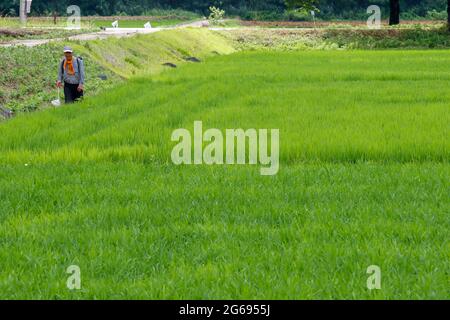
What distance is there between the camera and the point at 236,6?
258 feet

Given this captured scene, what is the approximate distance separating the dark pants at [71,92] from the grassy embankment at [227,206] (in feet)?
1.76

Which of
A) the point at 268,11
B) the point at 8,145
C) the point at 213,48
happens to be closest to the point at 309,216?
the point at 8,145

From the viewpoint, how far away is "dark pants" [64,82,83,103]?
53.3 feet

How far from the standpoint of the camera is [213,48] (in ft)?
129

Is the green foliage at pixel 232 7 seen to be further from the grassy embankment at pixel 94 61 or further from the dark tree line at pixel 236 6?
the grassy embankment at pixel 94 61

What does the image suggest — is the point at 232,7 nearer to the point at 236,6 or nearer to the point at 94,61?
the point at 236,6

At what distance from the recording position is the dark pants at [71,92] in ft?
53.3

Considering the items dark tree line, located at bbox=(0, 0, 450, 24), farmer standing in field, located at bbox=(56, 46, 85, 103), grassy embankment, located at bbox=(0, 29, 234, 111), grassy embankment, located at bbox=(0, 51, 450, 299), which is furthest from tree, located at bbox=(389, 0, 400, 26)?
farmer standing in field, located at bbox=(56, 46, 85, 103)

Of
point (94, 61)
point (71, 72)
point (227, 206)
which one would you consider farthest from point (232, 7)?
point (227, 206)

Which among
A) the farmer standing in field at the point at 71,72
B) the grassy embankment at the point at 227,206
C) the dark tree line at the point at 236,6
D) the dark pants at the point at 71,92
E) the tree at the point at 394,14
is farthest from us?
the dark tree line at the point at 236,6

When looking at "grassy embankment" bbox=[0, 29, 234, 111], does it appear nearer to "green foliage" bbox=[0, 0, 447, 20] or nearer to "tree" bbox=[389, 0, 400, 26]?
"tree" bbox=[389, 0, 400, 26]

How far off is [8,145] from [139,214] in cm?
498

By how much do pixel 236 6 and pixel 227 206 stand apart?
7225cm

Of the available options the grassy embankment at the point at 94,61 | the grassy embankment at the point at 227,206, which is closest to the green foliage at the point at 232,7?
the grassy embankment at the point at 94,61
